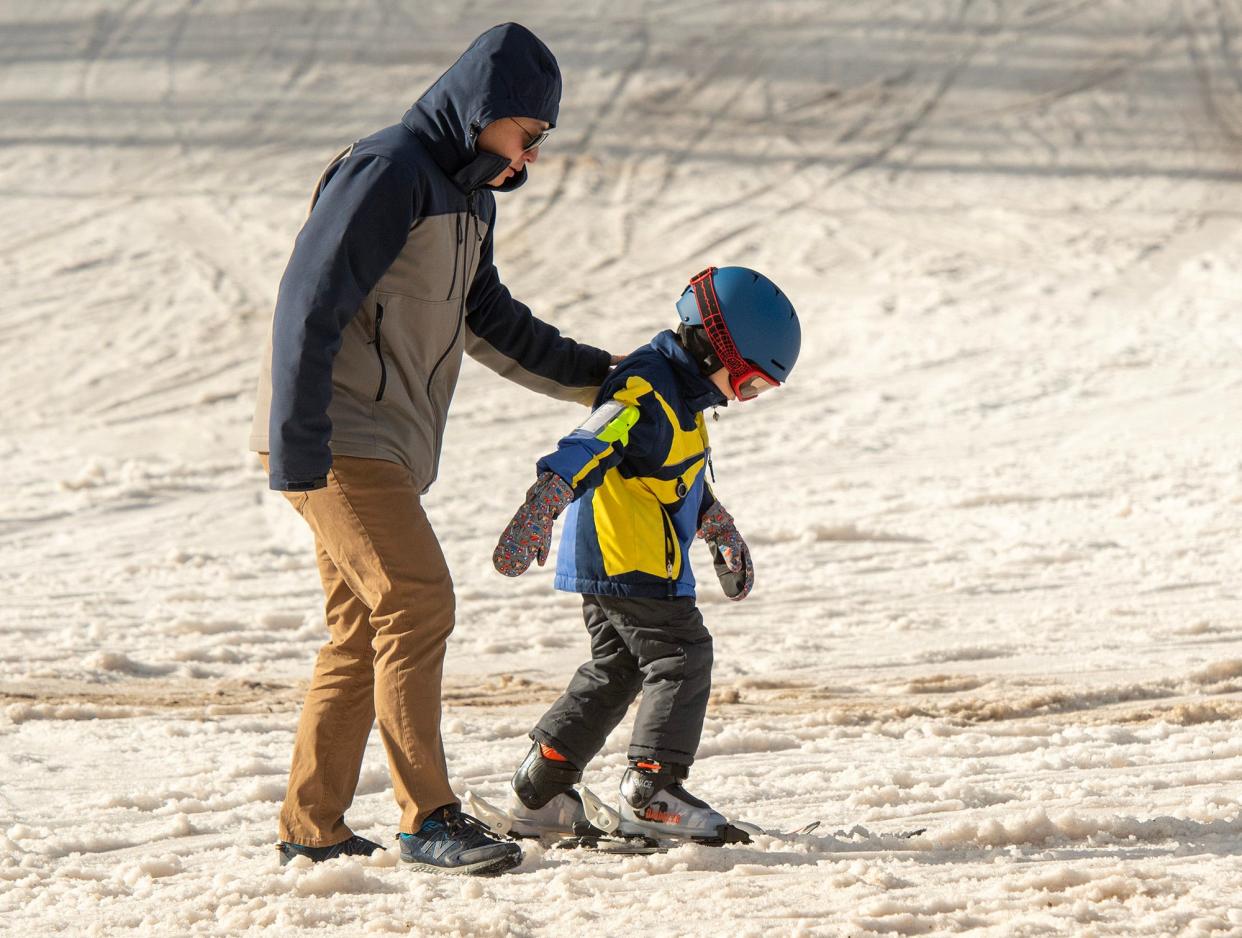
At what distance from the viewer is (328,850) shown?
300 centimetres

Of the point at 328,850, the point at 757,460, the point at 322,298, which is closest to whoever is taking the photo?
the point at 322,298

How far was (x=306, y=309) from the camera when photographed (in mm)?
2650

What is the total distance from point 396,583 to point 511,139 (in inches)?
35.7

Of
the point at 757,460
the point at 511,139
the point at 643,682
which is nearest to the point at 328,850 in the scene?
the point at 643,682

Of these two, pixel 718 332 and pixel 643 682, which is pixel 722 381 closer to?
pixel 718 332

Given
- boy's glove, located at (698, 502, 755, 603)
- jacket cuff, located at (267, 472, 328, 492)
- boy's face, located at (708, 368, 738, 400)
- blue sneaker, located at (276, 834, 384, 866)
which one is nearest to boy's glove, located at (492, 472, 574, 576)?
jacket cuff, located at (267, 472, 328, 492)

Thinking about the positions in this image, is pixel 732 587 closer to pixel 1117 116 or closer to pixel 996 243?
pixel 996 243

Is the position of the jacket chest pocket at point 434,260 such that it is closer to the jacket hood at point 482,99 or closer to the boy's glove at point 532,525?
the jacket hood at point 482,99

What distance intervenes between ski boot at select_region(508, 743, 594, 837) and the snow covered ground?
11 cm

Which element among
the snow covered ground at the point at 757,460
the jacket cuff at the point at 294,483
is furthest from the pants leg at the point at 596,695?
the jacket cuff at the point at 294,483

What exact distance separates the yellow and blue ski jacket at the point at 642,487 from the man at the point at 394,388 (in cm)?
34

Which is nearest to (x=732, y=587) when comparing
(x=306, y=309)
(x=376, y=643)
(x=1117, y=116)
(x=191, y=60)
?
(x=376, y=643)

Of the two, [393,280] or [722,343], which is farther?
[722,343]

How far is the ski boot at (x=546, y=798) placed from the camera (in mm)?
3152
